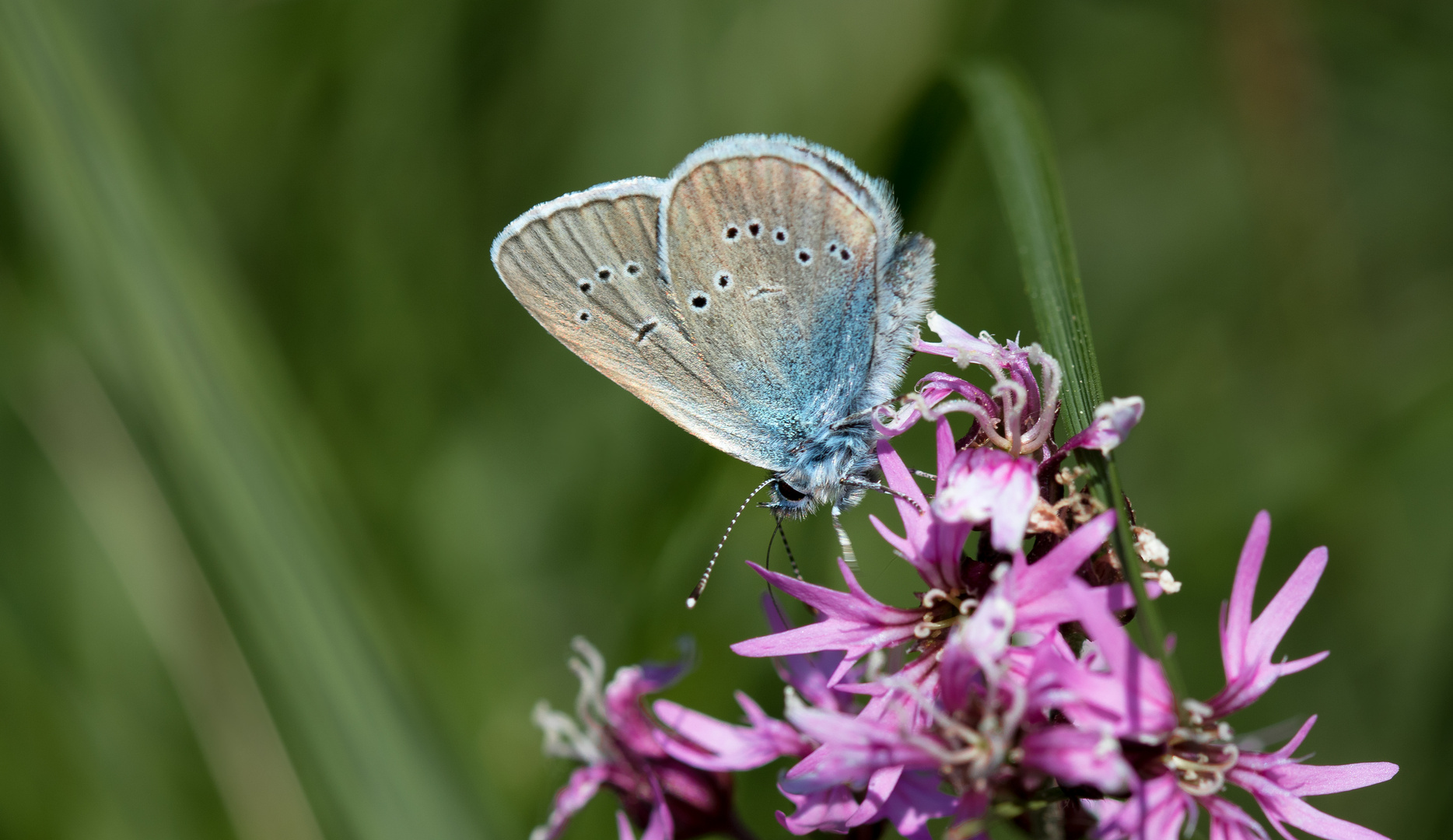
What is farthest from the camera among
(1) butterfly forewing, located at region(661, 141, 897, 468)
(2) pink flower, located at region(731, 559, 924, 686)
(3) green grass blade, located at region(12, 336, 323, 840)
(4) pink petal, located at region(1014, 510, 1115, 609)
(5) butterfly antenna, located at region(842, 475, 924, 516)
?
(3) green grass blade, located at region(12, 336, 323, 840)

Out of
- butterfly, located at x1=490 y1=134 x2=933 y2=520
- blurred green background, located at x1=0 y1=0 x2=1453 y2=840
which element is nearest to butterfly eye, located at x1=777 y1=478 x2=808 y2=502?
butterfly, located at x1=490 y1=134 x2=933 y2=520

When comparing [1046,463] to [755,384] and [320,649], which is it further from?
[320,649]

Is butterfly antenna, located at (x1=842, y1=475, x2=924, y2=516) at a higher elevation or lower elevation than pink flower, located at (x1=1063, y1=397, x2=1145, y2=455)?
lower

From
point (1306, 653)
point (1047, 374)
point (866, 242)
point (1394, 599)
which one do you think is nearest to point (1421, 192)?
point (1394, 599)

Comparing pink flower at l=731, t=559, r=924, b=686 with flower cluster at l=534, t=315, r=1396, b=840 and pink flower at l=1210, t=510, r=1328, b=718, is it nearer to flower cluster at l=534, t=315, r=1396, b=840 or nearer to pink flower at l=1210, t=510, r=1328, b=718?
flower cluster at l=534, t=315, r=1396, b=840

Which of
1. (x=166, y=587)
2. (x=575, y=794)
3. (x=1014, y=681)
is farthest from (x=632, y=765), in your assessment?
(x=166, y=587)

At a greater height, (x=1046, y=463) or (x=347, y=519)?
(x=347, y=519)
